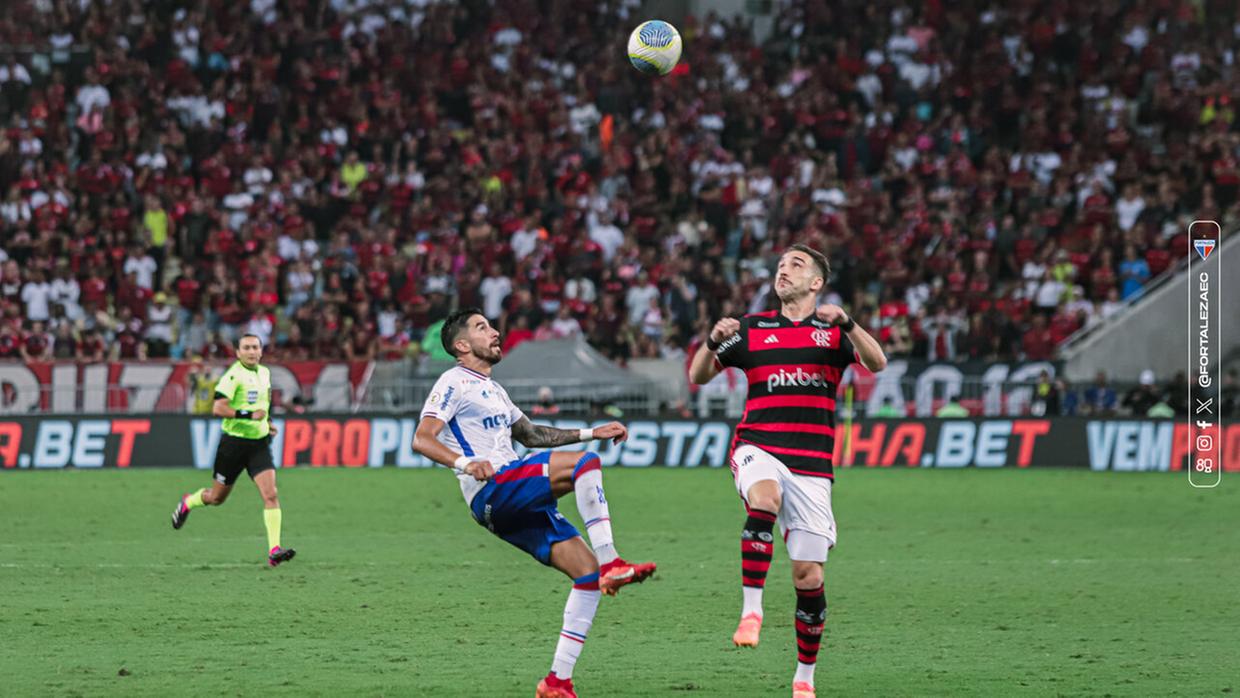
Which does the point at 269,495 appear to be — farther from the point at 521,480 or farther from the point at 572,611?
the point at 572,611

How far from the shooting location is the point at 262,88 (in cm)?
3503

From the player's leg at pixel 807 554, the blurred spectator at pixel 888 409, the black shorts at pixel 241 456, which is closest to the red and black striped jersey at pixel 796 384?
the player's leg at pixel 807 554

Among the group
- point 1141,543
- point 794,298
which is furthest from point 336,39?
point 794,298

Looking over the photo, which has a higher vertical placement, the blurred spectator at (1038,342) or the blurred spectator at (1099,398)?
the blurred spectator at (1038,342)

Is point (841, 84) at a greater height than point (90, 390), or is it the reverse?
point (841, 84)

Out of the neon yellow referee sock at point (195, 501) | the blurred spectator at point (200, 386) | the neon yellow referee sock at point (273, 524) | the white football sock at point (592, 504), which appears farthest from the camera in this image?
the blurred spectator at point (200, 386)

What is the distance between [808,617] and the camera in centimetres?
873

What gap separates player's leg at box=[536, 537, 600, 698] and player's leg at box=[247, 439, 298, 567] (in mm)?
6506

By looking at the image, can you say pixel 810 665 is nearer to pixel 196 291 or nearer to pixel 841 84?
pixel 196 291

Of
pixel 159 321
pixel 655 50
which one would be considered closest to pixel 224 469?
pixel 655 50

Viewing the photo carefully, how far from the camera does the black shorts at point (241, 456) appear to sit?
1596 cm

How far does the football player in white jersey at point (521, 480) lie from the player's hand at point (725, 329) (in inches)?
28.4

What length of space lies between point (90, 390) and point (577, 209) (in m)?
10.3

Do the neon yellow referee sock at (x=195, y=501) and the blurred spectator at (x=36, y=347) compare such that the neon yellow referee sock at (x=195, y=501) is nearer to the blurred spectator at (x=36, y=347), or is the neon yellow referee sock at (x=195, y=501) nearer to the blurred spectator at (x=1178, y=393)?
the blurred spectator at (x=36, y=347)
